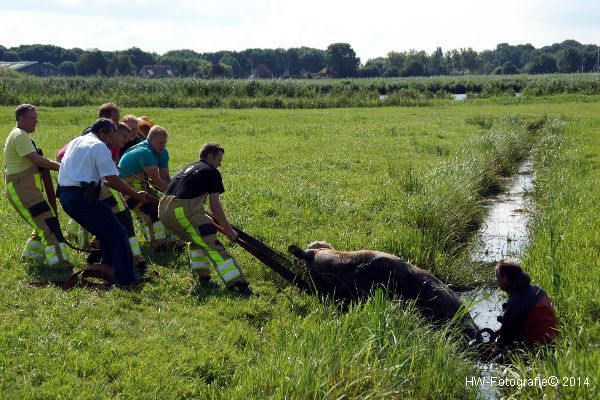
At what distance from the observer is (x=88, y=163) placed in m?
7.52

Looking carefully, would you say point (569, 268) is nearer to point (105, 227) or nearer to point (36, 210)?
point (105, 227)

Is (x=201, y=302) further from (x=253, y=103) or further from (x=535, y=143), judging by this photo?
(x=253, y=103)

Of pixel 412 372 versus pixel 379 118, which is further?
pixel 379 118

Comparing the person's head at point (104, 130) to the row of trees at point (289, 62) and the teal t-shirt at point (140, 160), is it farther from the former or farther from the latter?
the row of trees at point (289, 62)

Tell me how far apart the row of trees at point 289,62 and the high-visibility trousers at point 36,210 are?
10945 centimetres

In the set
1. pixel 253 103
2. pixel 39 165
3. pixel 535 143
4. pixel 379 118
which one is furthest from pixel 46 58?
pixel 39 165

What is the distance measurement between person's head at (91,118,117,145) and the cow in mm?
2486

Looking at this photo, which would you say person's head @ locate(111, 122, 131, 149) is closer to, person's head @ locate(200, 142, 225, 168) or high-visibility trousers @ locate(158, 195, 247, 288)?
high-visibility trousers @ locate(158, 195, 247, 288)

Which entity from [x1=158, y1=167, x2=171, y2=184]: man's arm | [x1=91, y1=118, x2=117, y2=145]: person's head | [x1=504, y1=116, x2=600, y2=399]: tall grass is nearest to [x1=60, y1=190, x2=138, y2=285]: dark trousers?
[x1=91, y1=118, x2=117, y2=145]: person's head

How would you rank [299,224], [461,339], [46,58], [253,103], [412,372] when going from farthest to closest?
[46,58] → [253,103] → [299,224] → [461,339] → [412,372]

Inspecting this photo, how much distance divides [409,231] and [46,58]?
147986 mm

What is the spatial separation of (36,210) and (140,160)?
1.46 metres

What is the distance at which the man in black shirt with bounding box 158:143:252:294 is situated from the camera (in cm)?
772

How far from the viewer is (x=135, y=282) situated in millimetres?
7840
